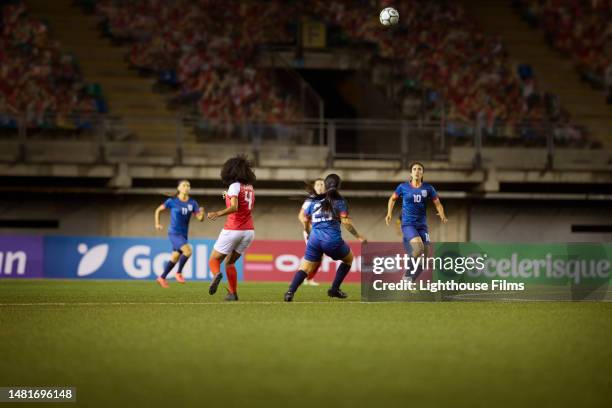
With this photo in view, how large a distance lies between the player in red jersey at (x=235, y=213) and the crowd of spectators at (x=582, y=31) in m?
19.3

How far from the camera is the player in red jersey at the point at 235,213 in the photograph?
13750 mm

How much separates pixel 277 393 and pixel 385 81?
2213 cm

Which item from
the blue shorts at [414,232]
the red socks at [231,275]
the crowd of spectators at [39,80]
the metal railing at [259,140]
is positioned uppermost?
the crowd of spectators at [39,80]

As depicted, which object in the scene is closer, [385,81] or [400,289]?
[400,289]

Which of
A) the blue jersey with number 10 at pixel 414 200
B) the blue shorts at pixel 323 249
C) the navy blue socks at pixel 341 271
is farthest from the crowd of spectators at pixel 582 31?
the blue shorts at pixel 323 249

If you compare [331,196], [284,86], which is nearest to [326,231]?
[331,196]

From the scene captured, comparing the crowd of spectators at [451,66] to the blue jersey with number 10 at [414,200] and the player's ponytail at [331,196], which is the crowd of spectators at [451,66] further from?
the player's ponytail at [331,196]

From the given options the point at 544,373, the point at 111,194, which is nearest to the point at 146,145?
the point at 111,194

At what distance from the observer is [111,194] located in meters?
25.5

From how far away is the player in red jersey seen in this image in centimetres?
1375

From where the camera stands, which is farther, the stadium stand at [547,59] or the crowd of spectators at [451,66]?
the stadium stand at [547,59]

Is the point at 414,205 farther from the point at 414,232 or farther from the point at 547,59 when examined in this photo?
the point at 547,59

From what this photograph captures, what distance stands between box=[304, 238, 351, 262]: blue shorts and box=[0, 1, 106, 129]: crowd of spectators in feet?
36.1

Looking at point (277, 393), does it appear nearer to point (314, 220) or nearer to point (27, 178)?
point (314, 220)
